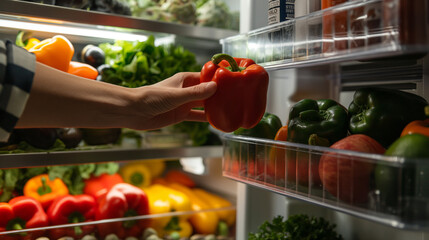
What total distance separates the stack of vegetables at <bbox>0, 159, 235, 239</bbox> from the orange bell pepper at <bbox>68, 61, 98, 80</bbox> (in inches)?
17.7

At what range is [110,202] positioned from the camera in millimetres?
1714

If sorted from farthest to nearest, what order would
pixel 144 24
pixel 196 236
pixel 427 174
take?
pixel 196 236, pixel 144 24, pixel 427 174

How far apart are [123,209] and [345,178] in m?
1.12

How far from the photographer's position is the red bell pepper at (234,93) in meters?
1.06

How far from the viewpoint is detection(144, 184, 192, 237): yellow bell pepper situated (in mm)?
1779

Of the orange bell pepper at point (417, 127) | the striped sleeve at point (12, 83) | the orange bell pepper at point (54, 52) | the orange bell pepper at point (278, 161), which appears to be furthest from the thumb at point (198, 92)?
the orange bell pepper at point (54, 52)

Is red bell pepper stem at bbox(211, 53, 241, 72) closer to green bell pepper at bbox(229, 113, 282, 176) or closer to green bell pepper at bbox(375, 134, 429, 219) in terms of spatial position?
green bell pepper at bbox(229, 113, 282, 176)

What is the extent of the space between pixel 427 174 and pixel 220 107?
51 cm

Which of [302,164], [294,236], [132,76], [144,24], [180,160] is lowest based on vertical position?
→ [294,236]

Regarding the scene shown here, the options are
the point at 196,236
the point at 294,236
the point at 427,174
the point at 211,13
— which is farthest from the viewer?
the point at 211,13

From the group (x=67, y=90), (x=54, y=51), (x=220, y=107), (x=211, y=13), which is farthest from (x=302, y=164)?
(x=211, y=13)

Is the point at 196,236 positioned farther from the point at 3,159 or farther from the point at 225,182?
the point at 3,159

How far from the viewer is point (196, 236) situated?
1.86m

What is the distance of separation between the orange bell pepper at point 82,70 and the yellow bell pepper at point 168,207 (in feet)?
2.06
